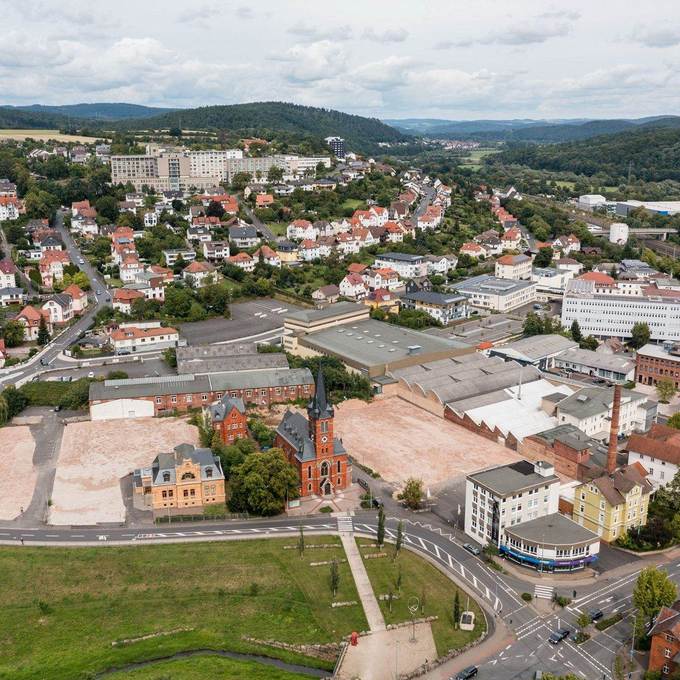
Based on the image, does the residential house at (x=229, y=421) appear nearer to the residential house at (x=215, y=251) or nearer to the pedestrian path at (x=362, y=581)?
the pedestrian path at (x=362, y=581)

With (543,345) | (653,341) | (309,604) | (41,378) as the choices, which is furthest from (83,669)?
(653,341)

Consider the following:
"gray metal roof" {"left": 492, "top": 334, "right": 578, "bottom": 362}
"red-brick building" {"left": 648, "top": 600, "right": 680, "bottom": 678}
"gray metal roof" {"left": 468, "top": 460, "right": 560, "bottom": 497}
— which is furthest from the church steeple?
"gray metal roof" {"left": 492, "top": 334, "right": 578, "bottom": 362}

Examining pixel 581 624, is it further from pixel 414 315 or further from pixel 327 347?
pixel 414 315

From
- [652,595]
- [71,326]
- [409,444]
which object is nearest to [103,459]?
[409,444]

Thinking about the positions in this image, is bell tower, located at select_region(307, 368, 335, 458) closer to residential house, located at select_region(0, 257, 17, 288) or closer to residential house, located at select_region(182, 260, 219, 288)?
residential house, located at select_region(182, 260, 219, 288)

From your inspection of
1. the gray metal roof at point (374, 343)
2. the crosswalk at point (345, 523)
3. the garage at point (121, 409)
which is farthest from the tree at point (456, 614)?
the gray metal roof at point (374, 343)

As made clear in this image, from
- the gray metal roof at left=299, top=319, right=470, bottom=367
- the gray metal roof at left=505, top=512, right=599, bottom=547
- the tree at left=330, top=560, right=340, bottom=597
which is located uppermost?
the gray metal roof at left=299, top=319, right=470, bottom=367
